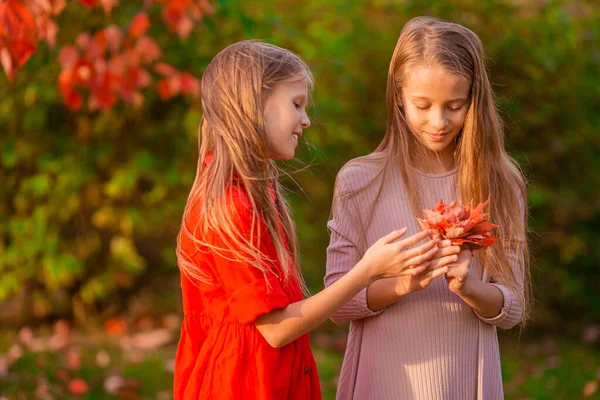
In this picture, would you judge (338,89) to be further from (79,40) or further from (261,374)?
(261,374)

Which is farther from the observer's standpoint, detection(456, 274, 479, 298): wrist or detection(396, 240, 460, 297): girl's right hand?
detection(456, 274, 479, 298): wrist

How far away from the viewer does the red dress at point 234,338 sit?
2.26 metres

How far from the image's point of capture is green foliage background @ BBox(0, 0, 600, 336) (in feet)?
19.6

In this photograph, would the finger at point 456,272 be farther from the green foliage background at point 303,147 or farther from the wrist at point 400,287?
the green foliage background at point 303,147

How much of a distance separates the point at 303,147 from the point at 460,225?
3.59m

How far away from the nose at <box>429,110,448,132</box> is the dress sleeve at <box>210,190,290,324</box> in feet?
1.97

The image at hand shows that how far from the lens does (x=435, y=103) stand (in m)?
2.52

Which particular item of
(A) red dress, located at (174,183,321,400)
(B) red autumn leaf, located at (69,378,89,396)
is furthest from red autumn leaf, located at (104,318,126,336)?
(A) red dress, located at (174,183,321,400)

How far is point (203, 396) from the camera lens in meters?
2.31

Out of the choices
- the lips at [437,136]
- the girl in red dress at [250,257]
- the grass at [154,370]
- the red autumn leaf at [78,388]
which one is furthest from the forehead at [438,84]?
the red autumn leaf at [78,388]

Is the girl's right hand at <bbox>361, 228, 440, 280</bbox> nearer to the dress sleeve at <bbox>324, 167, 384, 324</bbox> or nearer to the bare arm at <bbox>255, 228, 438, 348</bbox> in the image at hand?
the bare arm at <bbox>255, 228, 438, 348</bbox>

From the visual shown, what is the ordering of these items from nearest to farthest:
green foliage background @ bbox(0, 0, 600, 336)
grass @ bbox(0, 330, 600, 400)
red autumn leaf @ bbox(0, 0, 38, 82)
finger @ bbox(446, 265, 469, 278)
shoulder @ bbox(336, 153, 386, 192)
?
1. finger @ bbox(446, 265, 469, 278)
2. shoulder @ bbox(336, 153, 386, 192)
3. red autumn leaf @ bbox(0, 0, 38, 82)
4. grass @ bbox(0, 330, 600, 400)
5. green foliage background @ bbox(0, 0, 600, 336)

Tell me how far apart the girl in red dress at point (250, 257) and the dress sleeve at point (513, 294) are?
334mm

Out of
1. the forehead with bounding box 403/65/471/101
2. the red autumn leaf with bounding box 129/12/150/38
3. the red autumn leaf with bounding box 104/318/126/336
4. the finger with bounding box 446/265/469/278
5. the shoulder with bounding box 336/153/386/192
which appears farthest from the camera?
the red autumn leaf with bounding box 104/318/126/336
